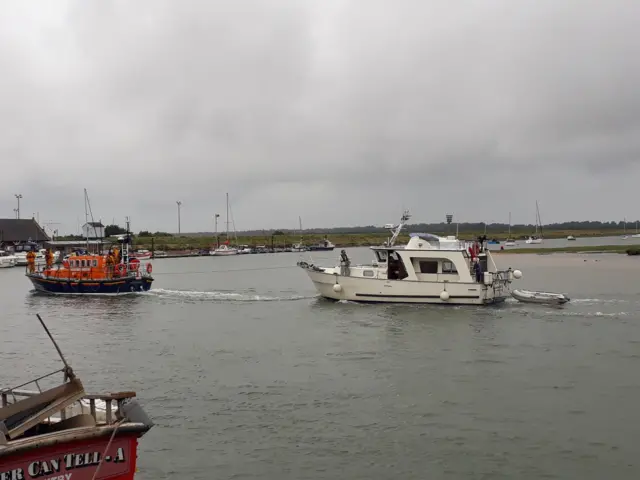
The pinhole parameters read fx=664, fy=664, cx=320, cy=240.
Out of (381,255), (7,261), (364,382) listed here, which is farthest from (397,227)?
(7,261)

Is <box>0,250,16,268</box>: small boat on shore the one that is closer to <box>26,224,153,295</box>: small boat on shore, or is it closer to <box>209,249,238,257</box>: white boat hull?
<box>209,249,238,257</box>: white boat hull

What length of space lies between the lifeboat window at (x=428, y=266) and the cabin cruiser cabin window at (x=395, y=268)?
101cm

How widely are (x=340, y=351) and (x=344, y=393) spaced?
6455 millimetres

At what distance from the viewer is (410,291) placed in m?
37.0

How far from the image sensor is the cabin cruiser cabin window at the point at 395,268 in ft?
123

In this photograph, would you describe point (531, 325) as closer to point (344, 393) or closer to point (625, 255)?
point (344, 393)

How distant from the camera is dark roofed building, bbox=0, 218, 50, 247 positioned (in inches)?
4670

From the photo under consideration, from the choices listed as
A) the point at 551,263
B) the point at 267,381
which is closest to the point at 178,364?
the point at 267,381

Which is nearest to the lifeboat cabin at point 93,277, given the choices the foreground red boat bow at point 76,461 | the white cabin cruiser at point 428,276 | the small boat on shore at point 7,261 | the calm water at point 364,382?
the calm water at point 364,382

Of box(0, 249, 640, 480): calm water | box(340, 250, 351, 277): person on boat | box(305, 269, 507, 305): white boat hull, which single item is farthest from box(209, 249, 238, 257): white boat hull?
box(305, 269, 507, 305): white boat hull

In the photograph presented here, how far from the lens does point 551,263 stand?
3132 inches

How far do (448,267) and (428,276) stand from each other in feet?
4.05

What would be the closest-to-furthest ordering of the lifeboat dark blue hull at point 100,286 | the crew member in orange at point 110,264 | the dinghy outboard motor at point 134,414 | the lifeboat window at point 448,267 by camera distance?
the dinghy outboard motor at point 134,414
the lifeboat window at point 448,267
the lifeboat dark blue hull at point 100,286
the crew member in orange at point 110,264

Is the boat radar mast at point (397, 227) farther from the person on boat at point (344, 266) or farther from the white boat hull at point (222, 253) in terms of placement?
the white boat hull at point (222, 253)
